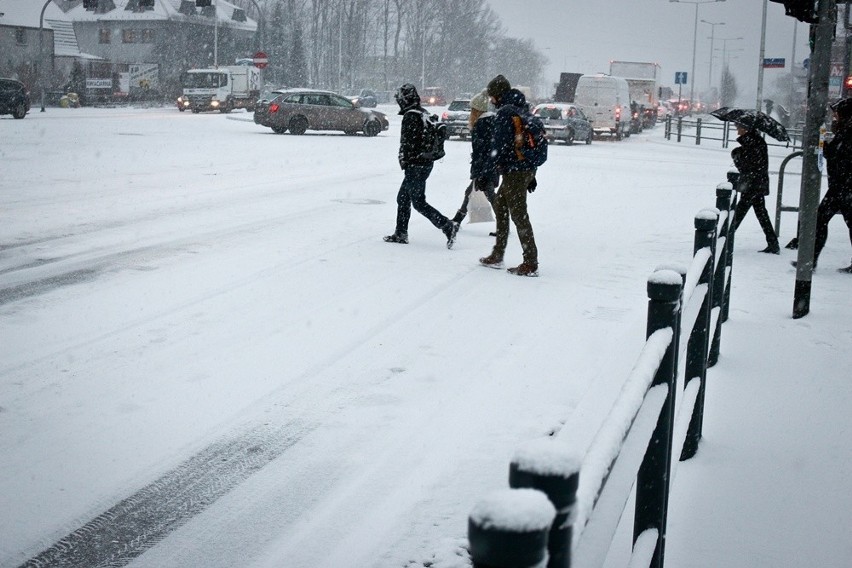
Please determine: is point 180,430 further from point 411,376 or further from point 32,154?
point 32,154

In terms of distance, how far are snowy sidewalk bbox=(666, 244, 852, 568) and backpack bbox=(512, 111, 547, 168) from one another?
2334 mm

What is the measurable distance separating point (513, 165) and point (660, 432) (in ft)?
20.8

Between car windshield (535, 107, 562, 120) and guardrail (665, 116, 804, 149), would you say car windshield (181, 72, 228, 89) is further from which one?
car windshield (535, 107, 562, 120)

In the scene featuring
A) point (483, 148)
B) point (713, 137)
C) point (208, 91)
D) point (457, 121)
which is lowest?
point (483, 148)

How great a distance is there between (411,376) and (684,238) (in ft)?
22.9

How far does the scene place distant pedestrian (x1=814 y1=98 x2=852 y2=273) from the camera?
31.0ft

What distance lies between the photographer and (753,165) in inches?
427

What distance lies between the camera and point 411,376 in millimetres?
5910

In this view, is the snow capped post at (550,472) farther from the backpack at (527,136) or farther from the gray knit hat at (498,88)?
the gray knit hat at (498,88)

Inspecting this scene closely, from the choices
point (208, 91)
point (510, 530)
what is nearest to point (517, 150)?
point (510, 530)

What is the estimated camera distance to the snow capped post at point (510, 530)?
3.86ft

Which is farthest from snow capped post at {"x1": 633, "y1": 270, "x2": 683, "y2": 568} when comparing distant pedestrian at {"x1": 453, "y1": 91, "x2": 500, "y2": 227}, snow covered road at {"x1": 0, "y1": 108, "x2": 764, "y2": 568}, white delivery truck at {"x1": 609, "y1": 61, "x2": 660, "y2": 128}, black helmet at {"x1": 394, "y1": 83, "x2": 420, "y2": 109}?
white delivery truck at {"x1": 609, "y1": 61, "x2": 660, "y2": 128}

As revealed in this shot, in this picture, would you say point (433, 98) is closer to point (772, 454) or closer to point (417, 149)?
point (417, 149)

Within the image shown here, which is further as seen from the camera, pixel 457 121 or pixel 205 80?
pixel 205 80
